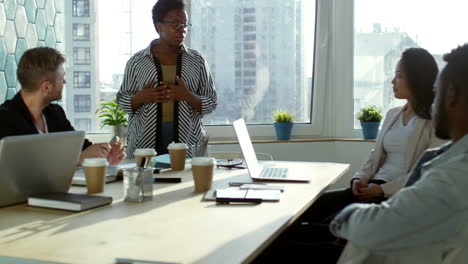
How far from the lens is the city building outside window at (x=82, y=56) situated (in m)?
4.41

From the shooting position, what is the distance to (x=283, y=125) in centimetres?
430

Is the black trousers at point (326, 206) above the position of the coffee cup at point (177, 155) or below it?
below

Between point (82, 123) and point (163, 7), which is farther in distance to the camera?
point (82, 123)

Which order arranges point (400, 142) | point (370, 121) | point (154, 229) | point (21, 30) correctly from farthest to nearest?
1. point (370, 121)
2. point (21, 30)
3. point (400, 142)
4. point (154, 229)

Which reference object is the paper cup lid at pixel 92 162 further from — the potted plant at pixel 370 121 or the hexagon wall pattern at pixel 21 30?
the potted plant at pixel 370 121

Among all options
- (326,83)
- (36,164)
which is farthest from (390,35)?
(36,164)

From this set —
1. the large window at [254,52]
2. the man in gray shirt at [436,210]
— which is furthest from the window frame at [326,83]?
the man in gray shirt at [436,210]

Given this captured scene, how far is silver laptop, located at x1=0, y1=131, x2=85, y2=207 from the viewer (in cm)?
171

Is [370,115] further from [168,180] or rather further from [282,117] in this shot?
[168,180]

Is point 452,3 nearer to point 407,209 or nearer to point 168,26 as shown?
point 168,26

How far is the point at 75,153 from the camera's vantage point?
6.40ft

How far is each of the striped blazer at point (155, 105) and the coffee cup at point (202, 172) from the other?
104 cm

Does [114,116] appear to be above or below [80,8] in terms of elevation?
below

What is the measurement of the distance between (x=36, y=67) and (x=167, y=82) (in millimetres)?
896
